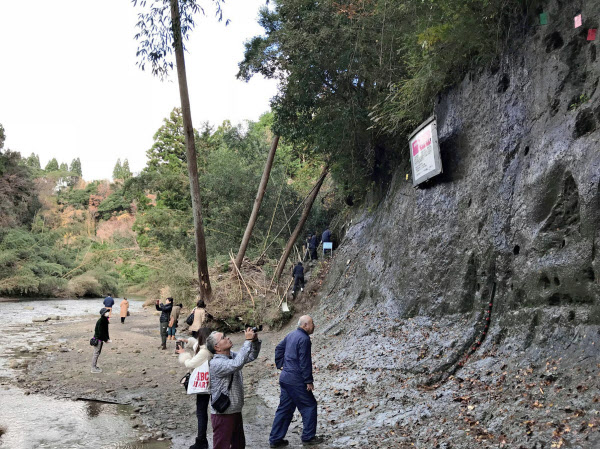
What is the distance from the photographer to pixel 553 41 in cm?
728


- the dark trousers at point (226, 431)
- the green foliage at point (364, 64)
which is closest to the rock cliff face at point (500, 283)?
the green foliage at point (364, 64)

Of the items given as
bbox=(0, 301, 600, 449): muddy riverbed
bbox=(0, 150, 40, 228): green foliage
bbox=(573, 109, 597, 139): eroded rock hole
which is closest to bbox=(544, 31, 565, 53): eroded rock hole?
bbox=(573, 109, 597, 139): eroded rock hole

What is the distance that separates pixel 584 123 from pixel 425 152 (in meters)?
3.95

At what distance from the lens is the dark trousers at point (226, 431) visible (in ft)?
16.1

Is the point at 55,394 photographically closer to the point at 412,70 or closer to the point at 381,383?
the point at 381,383

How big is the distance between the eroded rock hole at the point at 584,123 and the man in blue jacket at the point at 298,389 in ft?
14.9

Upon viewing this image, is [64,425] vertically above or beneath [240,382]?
beneath

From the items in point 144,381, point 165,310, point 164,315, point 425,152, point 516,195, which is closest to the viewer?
point 516,195

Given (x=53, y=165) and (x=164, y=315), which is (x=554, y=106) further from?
(x=53, y=165)

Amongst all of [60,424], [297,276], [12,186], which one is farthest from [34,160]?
[60,424]

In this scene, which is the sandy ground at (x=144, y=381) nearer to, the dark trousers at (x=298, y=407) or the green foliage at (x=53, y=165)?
the dark trousers at (x=298, y=407)

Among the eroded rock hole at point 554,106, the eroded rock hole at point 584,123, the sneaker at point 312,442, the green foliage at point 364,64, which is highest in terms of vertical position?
the green foliage at point 364,64

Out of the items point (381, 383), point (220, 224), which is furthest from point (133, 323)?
point (381, 383)

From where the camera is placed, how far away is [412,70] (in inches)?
446
